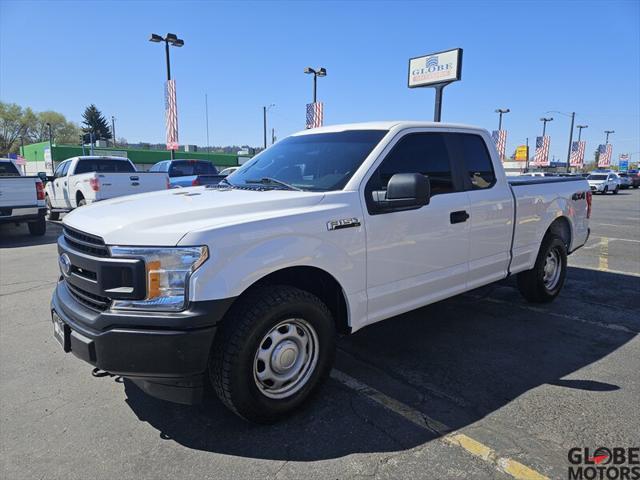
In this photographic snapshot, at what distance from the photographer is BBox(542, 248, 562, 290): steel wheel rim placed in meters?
5.47

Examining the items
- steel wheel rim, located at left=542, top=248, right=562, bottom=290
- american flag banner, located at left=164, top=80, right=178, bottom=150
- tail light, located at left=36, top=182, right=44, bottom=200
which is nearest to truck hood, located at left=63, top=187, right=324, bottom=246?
steel wheel rim, located at left=542, top=248, right=562, bottom=290

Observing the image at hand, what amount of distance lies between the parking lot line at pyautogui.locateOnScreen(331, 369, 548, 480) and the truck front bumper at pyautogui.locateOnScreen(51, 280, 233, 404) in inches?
52.3

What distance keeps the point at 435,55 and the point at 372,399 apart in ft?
59.2

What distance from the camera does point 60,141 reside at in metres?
81.0

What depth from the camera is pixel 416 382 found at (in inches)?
137

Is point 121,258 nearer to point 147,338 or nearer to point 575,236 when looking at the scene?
point 147,338

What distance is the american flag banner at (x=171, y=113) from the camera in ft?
65.5

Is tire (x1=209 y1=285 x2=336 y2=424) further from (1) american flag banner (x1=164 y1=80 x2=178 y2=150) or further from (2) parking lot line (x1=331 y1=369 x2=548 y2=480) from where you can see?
(1) american flag banner (x1=164 y1=80 x2=178 y2=150)

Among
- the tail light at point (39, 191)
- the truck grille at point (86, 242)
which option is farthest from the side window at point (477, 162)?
the tail light at point (39, 191)

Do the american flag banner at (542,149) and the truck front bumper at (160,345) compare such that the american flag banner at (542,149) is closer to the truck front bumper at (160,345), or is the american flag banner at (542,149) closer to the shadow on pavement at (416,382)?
the shadow on pavement at (416,382)

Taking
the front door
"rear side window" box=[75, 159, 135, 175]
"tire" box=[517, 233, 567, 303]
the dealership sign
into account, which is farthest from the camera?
the dealership sign

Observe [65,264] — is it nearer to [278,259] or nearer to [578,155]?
[278,259]

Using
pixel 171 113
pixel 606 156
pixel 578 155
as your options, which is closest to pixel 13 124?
pixel 171 113

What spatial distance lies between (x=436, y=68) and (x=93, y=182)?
13831 mm
